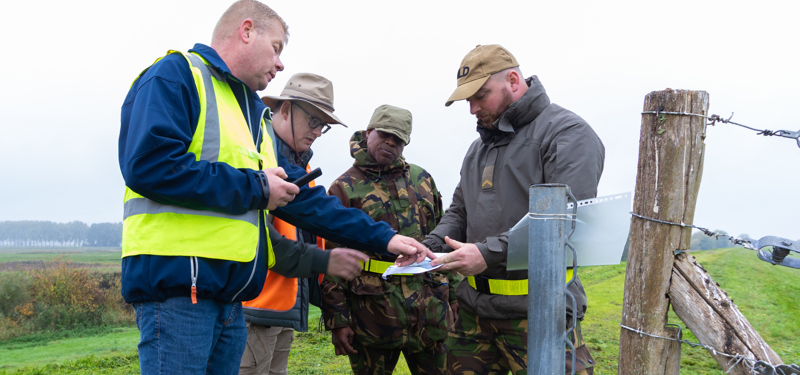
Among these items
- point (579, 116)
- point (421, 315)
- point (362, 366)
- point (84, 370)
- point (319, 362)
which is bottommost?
point (84, 370)

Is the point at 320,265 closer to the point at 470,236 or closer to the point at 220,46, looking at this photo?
the point at 470,236

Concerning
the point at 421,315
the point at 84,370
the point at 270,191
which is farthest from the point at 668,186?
the point at 84,370

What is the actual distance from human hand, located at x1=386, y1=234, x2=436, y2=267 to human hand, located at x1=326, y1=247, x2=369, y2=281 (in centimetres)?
22

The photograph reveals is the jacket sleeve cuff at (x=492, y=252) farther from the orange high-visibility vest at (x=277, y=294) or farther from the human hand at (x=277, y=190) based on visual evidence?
the orange high-visibility vest at (x=277, y=294)

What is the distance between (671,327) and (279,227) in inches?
A: 93.5

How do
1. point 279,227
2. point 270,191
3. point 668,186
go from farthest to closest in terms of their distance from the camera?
point 279,227 → point 668,186 → point 270,191

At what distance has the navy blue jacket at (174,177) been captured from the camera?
196 cm

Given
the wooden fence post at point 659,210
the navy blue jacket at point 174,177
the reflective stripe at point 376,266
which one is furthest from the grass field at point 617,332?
the navy blue jacket at point 174,177

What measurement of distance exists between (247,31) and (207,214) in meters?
0.96

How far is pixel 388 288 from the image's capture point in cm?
396

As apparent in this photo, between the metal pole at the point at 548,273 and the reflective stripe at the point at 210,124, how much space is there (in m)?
1.35

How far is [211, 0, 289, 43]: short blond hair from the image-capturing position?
252 centimetres

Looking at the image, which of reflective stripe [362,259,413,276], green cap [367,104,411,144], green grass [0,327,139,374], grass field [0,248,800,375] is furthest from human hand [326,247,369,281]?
green grass [0,327,139,374]

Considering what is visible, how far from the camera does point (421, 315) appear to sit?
399 centimetres
